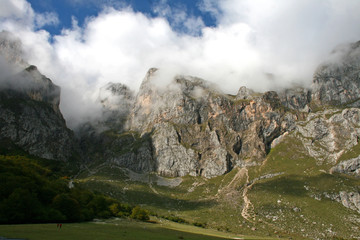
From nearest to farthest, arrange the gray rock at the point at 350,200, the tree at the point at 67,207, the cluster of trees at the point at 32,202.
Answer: the cluster of trees at the point at 32,202, the tree at the point at 67,207, the gray rock at the point at 350,200

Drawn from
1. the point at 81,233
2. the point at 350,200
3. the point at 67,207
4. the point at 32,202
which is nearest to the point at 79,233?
the point at 81,233

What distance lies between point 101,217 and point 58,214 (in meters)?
22.4

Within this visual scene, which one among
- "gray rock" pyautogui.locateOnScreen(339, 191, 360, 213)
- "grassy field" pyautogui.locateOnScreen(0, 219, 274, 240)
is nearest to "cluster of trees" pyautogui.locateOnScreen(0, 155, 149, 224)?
"grassy field" pyautogui.locateOnScreen(0, 219, 274, 240)

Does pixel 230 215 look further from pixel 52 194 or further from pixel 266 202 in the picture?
pixel 52 194

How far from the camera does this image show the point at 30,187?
66250 millimetres

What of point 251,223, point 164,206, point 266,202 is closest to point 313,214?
point 266,202

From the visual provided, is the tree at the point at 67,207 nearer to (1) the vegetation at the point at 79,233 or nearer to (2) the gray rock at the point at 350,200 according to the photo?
(1) the vegetation at the point at 79,233

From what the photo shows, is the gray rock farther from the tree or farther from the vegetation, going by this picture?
the tree

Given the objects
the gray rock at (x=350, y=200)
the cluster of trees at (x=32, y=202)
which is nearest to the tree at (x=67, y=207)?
the cluster of trees at (x=32, y=202)

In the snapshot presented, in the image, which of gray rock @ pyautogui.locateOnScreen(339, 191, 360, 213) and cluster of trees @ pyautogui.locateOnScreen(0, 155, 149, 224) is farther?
gray rock @ pyautogui.locateOnScreen(339, 191, 360, 213)

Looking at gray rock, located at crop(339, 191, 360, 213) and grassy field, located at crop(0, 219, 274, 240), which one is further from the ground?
gray rock, located at crop(339, 191, 360, 213)

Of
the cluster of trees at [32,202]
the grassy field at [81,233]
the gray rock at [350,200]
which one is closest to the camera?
the grassy field at [81,233]

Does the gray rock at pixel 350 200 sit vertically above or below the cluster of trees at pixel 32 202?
above

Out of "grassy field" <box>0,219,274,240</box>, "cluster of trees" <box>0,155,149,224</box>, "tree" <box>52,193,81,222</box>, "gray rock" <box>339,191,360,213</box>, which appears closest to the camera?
"grassy field" <box>0,219,274,240</box>
